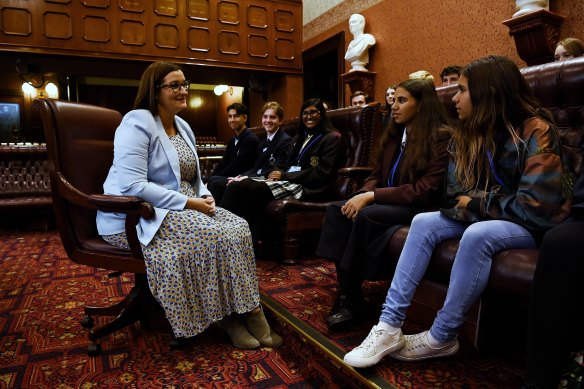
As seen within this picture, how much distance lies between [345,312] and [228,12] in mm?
6599

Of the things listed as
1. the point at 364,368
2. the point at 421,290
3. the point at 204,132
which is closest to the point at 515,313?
the point at 421,290

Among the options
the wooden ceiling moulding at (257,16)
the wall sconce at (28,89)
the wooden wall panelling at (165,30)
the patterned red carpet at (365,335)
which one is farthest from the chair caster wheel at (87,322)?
the wall sconce at (28,89)

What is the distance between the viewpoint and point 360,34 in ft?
20.6

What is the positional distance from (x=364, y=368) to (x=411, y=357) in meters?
0.18

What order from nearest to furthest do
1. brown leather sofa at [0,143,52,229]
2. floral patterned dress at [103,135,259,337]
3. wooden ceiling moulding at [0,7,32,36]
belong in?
floral patterned dress at [103,135,259,337] < brown leather sofa at [0,143,52,229] < wooden ceiling moulding at [0,7,32,36]

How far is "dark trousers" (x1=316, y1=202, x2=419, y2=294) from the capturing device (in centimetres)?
190


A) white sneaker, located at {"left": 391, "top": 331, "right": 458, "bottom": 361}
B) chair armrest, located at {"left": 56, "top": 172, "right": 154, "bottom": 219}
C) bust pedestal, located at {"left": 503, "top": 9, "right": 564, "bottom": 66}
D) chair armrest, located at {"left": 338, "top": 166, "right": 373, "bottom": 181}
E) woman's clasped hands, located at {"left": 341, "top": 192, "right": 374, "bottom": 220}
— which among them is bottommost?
white sneaker, located at {"left": 391, "top": 331, "right": 458, "bottom": 361}

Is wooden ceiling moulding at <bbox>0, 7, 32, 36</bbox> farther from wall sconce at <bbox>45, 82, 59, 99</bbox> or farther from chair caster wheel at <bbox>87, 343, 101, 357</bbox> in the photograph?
chair caster wheel at <bbox>87, 343, 101, 357</bbox>

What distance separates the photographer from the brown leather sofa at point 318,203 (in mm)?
3088

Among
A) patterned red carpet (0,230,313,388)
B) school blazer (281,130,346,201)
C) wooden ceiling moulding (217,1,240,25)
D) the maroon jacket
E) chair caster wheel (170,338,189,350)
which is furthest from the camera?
wooden ceiling moulding (217,1,240,25)

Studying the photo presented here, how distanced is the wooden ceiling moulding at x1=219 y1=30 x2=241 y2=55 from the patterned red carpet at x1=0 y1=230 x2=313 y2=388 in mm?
5644

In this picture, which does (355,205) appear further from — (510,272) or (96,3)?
(96,3)

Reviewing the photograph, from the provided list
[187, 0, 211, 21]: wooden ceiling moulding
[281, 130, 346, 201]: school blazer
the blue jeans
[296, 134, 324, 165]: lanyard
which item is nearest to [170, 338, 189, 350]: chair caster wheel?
the blue jeans

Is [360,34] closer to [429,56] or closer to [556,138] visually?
[429,56]
